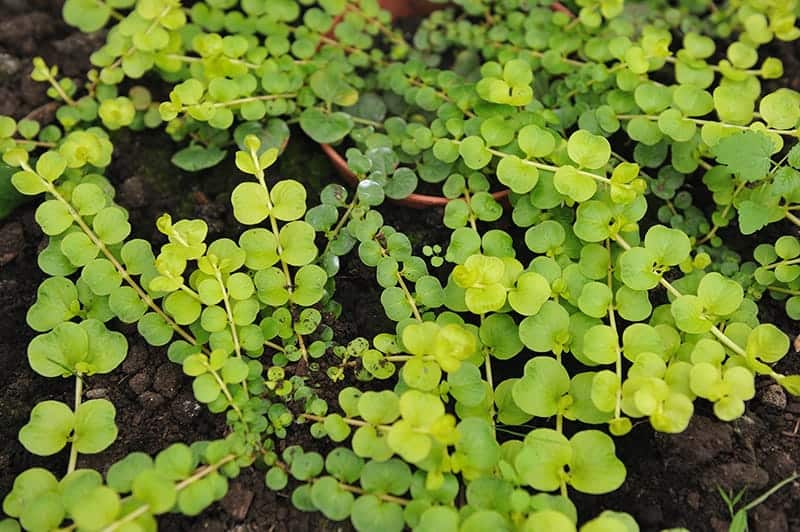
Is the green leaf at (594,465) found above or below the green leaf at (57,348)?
above

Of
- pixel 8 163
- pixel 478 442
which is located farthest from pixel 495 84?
pixel 8 163

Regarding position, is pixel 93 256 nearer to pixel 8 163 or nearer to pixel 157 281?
pixel 157 281

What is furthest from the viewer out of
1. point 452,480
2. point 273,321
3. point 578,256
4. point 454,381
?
point 578,256

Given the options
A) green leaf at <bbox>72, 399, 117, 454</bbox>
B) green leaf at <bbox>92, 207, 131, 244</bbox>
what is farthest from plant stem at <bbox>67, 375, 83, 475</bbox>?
green leaf at <bbox>92, 207, 131, 244</bbox>

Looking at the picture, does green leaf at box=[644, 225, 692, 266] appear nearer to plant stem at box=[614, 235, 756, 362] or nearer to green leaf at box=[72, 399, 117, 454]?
plant stem at box=[614, 235, 756, 362]

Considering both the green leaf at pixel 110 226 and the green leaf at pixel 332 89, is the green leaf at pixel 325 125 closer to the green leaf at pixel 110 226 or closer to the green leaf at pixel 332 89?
the green leaf at pixel 332 89

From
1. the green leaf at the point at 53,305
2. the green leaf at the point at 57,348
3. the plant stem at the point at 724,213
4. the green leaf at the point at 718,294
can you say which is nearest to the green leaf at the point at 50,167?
the green leaf at the point at 53,305

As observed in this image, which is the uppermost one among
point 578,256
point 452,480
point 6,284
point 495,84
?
point 495,84
